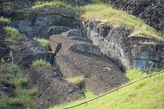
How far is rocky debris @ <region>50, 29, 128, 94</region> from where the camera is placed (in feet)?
60.2

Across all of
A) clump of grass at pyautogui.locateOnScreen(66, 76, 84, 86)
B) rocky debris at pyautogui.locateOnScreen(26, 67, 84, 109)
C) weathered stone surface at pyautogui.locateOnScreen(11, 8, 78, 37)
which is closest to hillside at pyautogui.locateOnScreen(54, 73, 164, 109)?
rocky debris at pyautogui.locateOnScreen(26, 67, 84, 109)

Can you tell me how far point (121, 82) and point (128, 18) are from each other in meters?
8.10

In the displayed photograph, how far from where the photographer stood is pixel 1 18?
989 inches

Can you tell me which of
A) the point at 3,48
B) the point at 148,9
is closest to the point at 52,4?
the point at 148,9

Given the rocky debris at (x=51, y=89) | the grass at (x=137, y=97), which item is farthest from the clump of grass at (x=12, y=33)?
the grass at (x=137, y=97)

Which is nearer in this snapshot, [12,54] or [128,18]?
[12,54]

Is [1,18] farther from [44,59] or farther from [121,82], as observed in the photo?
[121,82]

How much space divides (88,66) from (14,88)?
130 inches

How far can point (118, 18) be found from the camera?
24922 millimetres

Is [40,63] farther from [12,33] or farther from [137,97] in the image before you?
[137,97]

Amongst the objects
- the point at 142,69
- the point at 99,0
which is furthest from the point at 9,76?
the point at 99,0

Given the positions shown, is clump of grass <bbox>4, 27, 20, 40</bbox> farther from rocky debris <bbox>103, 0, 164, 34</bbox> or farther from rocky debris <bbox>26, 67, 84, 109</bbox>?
rocky debris <bbox>103, 0, 164, 34</bbox>

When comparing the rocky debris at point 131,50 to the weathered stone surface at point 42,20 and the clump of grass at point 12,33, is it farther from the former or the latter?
the weathered stone surface at point 42,20

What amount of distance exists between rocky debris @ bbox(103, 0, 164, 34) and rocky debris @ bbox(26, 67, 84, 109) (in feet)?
28.2
